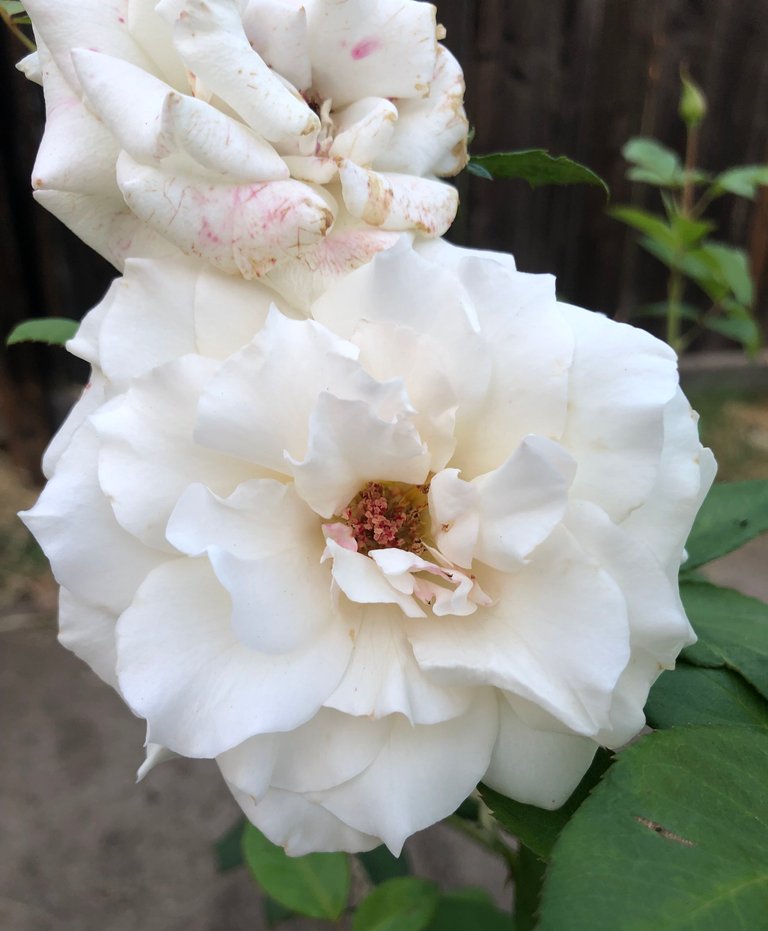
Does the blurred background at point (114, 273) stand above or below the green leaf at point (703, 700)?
below

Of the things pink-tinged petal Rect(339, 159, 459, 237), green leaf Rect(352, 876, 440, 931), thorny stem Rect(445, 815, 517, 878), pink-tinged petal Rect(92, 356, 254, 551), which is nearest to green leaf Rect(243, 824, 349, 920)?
green leaf Rect(352, 876, 440, 931)

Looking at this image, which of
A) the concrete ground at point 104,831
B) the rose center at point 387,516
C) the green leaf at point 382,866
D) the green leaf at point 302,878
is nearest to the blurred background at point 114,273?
the concrete ground at point 104,831

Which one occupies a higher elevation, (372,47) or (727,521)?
(372,47)

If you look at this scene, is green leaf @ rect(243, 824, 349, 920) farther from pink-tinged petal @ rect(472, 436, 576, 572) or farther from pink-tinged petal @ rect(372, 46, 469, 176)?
pink-tinged petal @ rect(372, 46, 469, 176)

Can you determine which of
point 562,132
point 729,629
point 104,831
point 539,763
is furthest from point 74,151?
point 562,132

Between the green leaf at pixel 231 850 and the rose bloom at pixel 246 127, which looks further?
the green leaf at pixel 231 850

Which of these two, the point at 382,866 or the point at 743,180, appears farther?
the point at 743,180

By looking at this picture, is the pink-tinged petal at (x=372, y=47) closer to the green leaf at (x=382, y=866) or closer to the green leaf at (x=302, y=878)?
the green leaf at (x=302, y=878)

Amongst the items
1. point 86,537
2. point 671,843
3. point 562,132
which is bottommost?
point 562,132

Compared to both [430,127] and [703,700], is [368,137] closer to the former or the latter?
[430,127]
